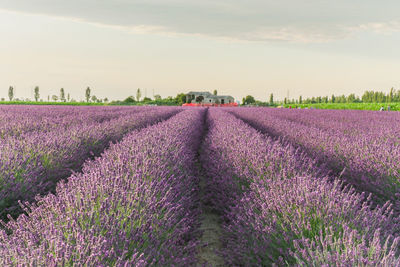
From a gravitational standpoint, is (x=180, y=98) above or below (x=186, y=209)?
above

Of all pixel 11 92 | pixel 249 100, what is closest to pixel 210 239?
pixel 249 100

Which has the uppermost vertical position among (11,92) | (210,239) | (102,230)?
(11,92)

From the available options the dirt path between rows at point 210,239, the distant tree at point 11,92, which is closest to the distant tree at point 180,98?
the distant tree at point 11,92

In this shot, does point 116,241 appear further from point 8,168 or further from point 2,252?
point 8,168

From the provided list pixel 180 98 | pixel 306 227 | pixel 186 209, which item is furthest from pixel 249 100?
pixel 306 227

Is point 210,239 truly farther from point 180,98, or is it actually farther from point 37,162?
point 180,98

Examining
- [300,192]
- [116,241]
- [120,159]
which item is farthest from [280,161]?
[116,241]

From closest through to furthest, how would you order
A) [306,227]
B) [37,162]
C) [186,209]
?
[306,227]
[186,209]
[37,162]

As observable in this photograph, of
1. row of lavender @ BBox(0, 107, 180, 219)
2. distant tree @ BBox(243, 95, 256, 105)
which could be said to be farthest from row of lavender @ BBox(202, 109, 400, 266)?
distant tree @ BBox(243, 95, 256, 105)

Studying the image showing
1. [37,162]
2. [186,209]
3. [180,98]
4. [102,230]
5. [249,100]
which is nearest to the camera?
[102,230]

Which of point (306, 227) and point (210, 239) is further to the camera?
point (210, 239)

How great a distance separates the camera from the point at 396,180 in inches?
137

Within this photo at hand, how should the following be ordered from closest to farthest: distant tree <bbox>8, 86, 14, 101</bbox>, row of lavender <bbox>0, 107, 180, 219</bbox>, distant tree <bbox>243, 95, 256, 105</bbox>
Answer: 1. row of lavender <bbox>0, 107, 180, 219</bbox>
2. distant tree <bbox>243, 95, 256, 105</bbox>
3. distant tree <bbox>8, 86, 14, 101</bbox>

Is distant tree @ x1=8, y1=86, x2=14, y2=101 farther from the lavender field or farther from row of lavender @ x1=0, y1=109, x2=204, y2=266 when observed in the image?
row of lavender @ x1=0, y1=109, x2=204, y2=266
